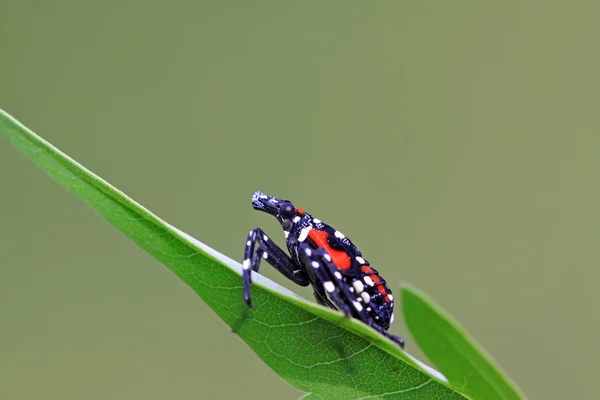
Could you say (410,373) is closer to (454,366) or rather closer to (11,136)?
(454,366)

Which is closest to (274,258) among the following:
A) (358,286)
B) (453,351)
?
(358,286)

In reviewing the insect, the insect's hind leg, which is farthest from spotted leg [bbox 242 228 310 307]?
the insect's hind leg

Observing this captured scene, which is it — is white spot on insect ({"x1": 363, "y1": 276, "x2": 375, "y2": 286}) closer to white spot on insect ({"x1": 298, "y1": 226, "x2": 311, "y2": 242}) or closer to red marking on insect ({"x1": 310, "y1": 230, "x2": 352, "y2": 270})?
red marking on insect ({"x1": 310, "y1": 230, "x2": 352, "y2": 270})

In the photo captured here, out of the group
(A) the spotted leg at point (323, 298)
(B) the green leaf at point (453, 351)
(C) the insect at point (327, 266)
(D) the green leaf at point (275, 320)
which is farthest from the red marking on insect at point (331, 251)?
(B) the green leaf at point (453, 351)

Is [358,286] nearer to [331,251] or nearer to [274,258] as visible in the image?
[331,251]

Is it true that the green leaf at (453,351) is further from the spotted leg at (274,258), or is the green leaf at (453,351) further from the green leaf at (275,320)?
the spotted leg at (274,258)

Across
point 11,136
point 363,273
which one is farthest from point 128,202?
point 363,273
